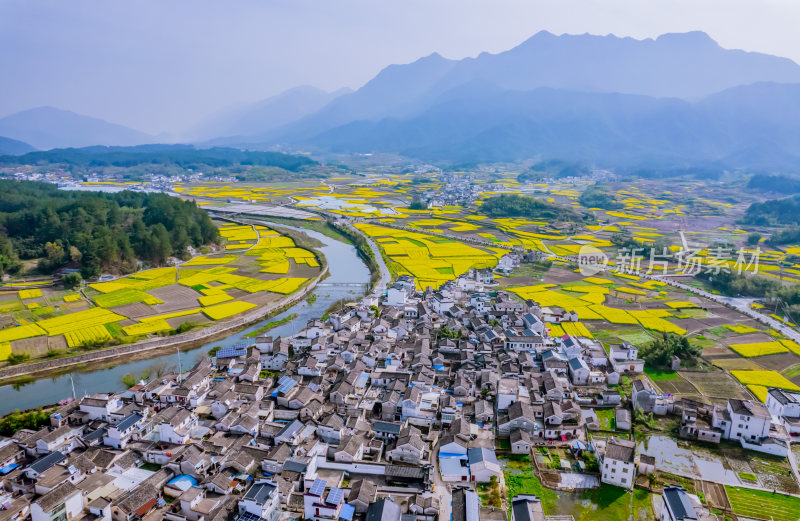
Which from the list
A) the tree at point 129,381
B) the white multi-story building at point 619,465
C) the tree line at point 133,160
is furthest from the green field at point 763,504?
the tree line at point 133,160

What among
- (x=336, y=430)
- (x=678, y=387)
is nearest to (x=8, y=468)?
(x=336, y=430)

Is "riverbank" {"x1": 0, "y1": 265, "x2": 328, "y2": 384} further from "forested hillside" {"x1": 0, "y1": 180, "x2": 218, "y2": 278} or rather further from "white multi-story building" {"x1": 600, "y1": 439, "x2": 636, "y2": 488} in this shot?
"white multi-story building" {"x1": 600, "y1": 439, "x2": 636, "y2": 488}

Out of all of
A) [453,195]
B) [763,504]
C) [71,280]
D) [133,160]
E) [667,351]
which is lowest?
[763,504]

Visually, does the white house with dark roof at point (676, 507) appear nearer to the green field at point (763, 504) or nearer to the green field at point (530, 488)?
the green field at point (763, 504)

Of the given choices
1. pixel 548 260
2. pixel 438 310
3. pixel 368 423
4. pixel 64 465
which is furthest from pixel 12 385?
pixel 548 260

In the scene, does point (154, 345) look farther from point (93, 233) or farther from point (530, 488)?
point (93, 233)

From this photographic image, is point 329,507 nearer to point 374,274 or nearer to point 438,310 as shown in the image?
point 438,310
